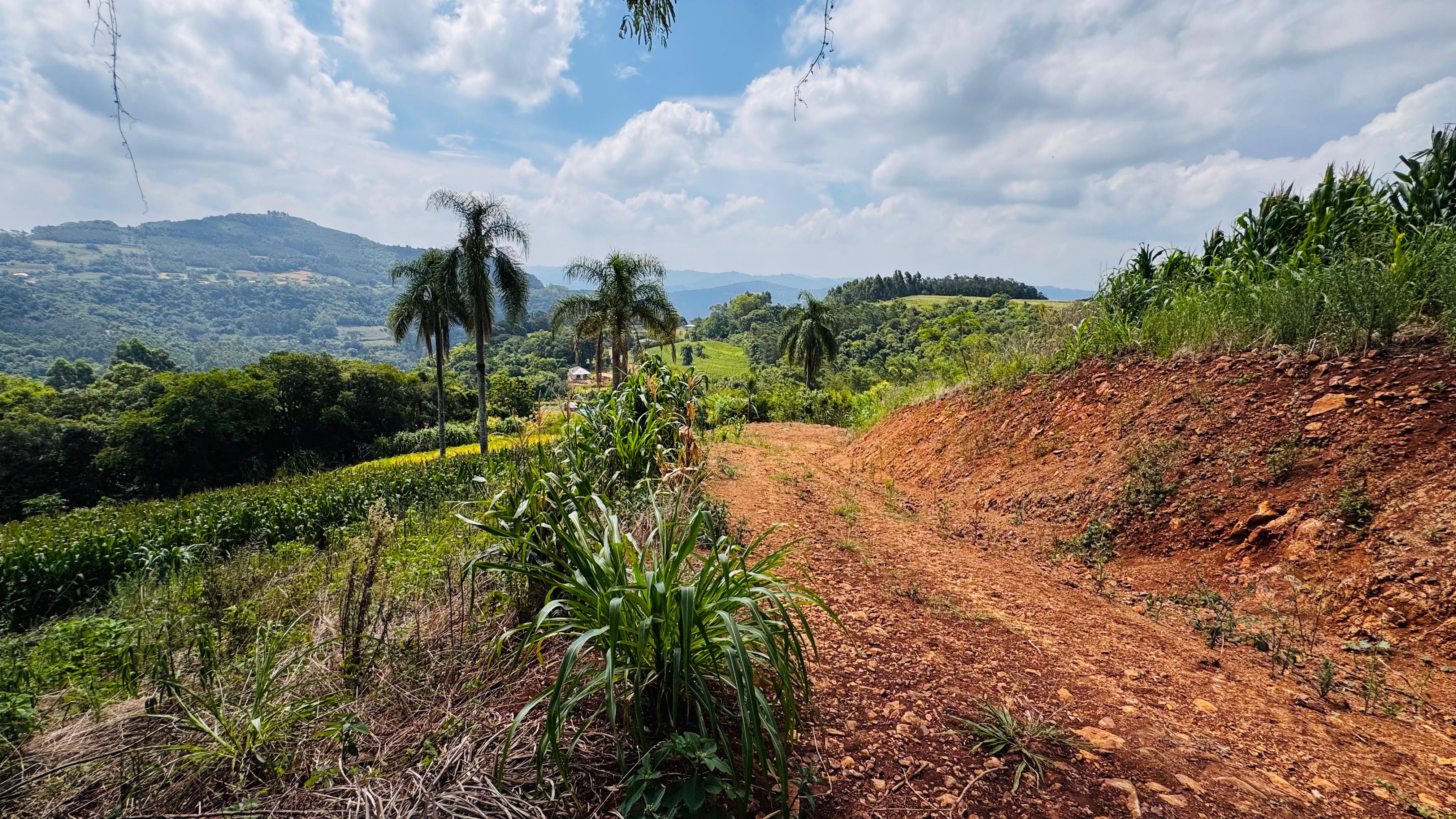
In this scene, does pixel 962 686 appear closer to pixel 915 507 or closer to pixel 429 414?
pixel 915 507

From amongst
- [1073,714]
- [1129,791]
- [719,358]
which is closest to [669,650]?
[1129,791]

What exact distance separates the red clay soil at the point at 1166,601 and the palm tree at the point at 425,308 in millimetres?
22530

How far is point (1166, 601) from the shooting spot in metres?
3.44

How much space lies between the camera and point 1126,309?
719 cm

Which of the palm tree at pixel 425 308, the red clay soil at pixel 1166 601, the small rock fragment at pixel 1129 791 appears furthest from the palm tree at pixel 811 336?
the small rock fragment at pixel 1129 791

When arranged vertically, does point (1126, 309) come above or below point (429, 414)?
above

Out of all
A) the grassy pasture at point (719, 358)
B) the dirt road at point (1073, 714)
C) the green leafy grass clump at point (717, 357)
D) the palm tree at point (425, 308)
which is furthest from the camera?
the green leafy grass clump at point (717, 357)

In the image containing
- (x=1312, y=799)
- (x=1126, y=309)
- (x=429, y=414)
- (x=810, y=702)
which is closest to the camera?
(x=1312, y=799)

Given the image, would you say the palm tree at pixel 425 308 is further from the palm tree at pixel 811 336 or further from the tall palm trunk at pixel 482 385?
the palm tree at pixel 811 336

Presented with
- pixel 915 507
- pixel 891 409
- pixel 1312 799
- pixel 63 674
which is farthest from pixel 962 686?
pixel 891 409

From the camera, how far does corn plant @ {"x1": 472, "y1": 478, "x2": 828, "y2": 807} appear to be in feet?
4.88

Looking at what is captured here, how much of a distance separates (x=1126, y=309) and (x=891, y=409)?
433 centimetres

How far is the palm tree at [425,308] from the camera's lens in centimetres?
2389

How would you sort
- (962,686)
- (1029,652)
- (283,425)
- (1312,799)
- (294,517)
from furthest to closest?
(283,425) → (294,517) → (1029,652) → (962,686) → (1312,799)
